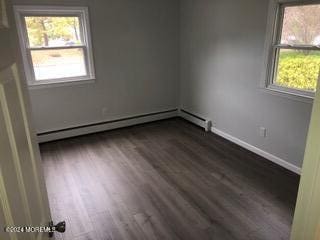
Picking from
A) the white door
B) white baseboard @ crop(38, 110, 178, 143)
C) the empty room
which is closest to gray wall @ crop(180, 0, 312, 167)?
the empty room

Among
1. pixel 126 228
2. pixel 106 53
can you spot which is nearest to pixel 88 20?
pixel 106 53

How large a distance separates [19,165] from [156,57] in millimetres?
3967

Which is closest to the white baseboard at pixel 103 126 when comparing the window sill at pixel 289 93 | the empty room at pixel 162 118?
the empty room at pixel 162 118

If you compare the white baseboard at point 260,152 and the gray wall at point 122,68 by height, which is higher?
the gray wall at point 122,68

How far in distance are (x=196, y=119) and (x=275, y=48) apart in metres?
1.88

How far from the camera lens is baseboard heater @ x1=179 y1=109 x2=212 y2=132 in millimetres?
4289

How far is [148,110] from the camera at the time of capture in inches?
188

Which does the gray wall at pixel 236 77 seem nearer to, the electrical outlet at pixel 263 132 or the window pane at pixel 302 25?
the electrical outlet at pixel 263 132

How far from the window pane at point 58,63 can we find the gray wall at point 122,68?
0.69 feet

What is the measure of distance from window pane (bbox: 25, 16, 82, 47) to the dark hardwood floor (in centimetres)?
151

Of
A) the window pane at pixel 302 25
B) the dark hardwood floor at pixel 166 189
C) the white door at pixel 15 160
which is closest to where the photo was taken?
the white door at pixel 15 160

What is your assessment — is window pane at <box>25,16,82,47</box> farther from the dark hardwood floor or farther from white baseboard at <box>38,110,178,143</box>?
the dark hardwood floor

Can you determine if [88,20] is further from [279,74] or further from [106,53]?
[279,74]

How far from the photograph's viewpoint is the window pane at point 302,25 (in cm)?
259
